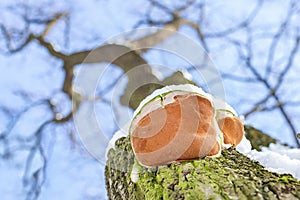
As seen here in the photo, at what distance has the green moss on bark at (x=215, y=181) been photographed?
75cm

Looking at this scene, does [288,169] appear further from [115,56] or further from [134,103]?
[115,56]

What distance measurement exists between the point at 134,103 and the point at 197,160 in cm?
133

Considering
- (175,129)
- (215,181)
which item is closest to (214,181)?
(215,181)

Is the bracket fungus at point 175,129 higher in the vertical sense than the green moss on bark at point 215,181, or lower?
higher

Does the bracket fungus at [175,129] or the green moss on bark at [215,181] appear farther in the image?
the bracket fungus at [175,129]

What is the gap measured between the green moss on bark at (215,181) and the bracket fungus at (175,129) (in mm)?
35

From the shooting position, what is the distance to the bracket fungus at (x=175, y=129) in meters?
0.88

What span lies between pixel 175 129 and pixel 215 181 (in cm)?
18

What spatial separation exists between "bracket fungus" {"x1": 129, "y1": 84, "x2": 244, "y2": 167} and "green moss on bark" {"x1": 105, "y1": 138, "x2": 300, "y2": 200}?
1.4 inches

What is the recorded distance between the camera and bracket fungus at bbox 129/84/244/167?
0.88 metres

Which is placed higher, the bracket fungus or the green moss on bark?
the bracket fungus

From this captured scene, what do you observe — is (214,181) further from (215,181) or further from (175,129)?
(175,129)

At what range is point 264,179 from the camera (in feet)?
2.66

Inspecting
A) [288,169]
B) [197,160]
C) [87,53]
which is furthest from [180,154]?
[87,53]
